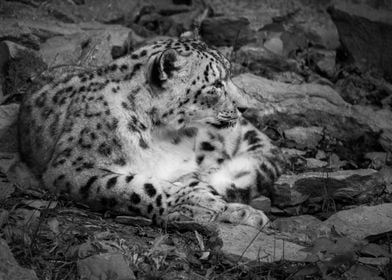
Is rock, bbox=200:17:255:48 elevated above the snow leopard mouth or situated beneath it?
situated beneath

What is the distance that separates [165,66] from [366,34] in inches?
173

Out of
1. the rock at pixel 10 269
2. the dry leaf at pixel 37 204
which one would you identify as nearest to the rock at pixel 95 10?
the dry leaf at pixel 37 204

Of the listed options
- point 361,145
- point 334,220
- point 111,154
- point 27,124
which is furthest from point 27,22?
point 334,220

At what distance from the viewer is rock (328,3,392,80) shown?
31.1 ft

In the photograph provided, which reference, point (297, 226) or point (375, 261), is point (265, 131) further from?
point (375, 261)

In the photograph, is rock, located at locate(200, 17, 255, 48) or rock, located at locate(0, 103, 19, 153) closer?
rock, located at locate(0, 103, 19, 153)

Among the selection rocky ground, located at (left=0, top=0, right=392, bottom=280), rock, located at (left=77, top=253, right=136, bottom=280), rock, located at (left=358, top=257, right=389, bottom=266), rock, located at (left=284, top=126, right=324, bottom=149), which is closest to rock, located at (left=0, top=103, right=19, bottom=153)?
rocky ground, located at (left=0, top=0, right=392, bottom=280)

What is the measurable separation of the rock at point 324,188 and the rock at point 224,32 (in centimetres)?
355

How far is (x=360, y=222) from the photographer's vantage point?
18.1 ft

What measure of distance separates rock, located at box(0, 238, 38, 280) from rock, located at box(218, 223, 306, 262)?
4.28ft

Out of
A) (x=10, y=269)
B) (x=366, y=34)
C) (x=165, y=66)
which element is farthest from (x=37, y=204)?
(x=366, y=34)

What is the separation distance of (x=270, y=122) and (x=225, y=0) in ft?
10.3

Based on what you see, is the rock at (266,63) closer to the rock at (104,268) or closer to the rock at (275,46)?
the rock at (275,46)

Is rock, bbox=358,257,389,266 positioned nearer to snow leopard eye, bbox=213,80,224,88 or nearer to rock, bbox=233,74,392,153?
snow leopard eye, bbox=213,80,224,88
